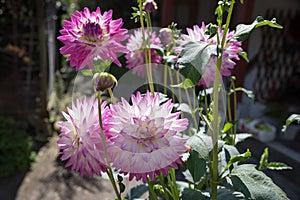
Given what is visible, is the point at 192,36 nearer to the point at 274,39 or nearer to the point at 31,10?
the point at 274,39

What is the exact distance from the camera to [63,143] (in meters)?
0.64

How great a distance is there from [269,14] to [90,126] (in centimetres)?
361

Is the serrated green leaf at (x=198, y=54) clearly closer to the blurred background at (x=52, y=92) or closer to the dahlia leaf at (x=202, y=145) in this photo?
the dahlia leaf at (x=202, y=145)

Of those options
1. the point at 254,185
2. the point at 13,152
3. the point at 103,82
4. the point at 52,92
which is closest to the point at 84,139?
the point at 103,82

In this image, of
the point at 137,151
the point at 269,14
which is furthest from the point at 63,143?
the point at 269,14

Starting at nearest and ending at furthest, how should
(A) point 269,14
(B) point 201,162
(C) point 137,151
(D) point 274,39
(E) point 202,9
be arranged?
(C) point 137,151
(B) point 201,162
(A) point 269,14
(D) point 274,39
(E) point 202,9

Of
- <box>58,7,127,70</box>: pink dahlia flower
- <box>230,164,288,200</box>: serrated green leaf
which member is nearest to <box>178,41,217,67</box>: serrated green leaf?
<box>58,7,127,70</box>: pink dahlia flower

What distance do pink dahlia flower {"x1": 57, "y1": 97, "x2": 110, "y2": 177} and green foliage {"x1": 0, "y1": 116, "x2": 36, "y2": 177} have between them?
8.24ft

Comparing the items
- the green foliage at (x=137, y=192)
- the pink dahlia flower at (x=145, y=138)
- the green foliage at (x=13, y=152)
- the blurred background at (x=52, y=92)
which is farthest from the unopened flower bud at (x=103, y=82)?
the green foliage at (x=13, y=152)

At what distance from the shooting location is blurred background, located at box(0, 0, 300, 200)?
2.85m

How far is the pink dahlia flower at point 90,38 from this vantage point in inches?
25.0

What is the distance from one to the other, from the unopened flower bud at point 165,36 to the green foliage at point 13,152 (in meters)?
2.37

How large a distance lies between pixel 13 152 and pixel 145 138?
2747 mm

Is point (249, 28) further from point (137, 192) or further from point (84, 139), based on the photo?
point (137, 192)
